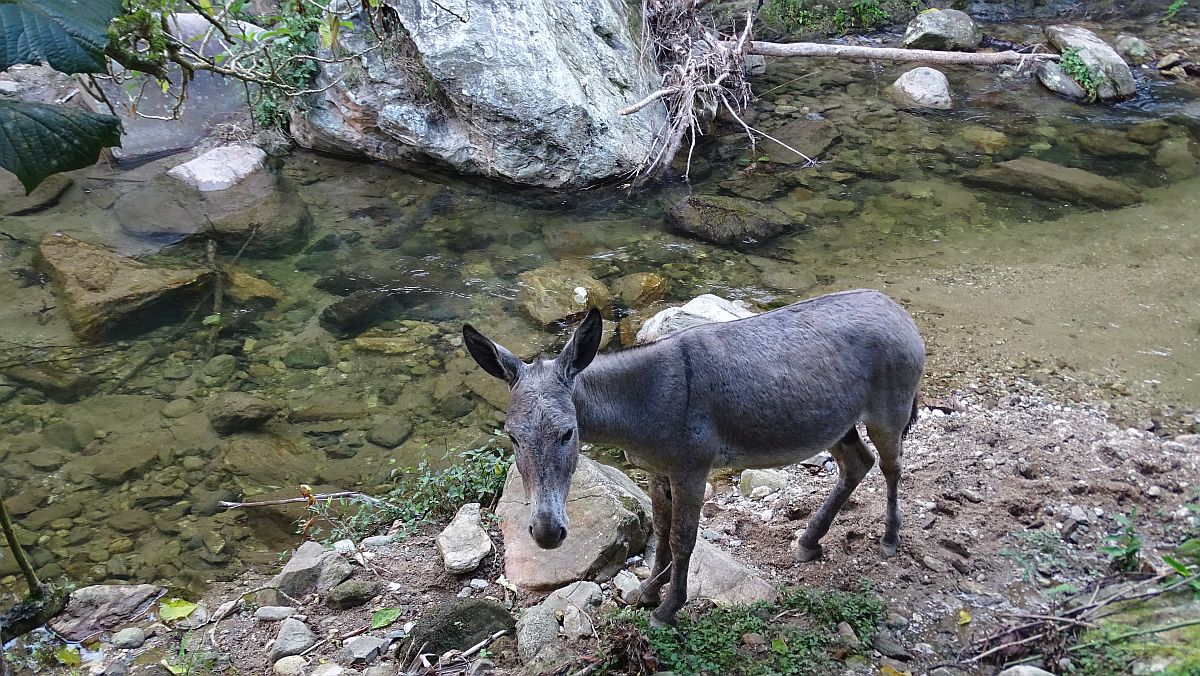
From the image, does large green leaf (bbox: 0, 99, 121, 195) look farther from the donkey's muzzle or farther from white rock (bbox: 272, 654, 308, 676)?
white rock (bbox: 272, 654, 308, 676)

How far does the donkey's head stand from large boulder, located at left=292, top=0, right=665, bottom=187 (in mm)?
7413

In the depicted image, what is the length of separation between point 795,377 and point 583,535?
5.57 feet

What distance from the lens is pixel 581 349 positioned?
3805 millimetres

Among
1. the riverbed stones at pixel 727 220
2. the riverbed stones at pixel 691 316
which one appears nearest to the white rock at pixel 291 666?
the riverbed stones at pixel 691 316

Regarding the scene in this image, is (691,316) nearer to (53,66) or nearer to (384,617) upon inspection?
(384,617)

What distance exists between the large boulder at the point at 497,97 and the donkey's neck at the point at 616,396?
23.4ft

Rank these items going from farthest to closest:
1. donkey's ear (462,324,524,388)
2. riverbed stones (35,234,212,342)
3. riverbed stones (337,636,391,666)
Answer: riverbed stones (35,234,212,342) → riverbed stones (337,636,391,666) → donkey's ear (462,324,524,388)

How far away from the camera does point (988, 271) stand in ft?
28.6

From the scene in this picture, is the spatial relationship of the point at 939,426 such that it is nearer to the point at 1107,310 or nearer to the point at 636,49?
the point at 1107,310

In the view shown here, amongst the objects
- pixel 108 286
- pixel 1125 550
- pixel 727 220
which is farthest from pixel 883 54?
pixel 108 286

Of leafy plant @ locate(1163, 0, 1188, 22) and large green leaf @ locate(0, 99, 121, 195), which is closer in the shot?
large green leaf @ locate(0, 99, 121, 195)

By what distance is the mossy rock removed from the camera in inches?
167

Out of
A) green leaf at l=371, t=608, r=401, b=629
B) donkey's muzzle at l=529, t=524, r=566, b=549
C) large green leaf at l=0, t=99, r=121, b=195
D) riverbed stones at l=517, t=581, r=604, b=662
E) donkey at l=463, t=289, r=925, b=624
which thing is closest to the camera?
large green leaf at l=0, t=99, r=121, b=195

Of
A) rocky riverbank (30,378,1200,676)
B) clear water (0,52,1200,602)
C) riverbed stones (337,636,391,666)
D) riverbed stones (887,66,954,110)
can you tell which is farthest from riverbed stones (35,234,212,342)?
riverbed stones (887,66,954,110)
